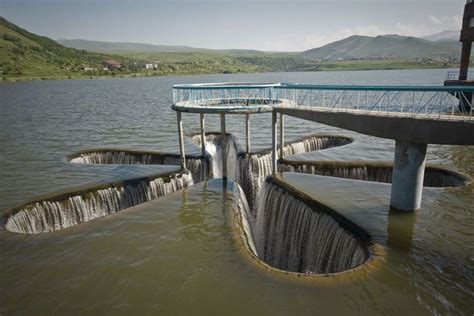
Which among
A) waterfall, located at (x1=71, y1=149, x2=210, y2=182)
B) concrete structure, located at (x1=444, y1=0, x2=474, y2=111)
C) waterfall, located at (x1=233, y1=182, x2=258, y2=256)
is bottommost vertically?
waterfall, located at (x1=233, y1=182, x2=258, y2=256)

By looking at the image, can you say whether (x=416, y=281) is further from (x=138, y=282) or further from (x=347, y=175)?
(x=347, y=175)

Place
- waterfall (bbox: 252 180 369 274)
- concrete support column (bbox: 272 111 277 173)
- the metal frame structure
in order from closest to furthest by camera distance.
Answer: waterfall (bbox: 252 180 369 274) < the metal frame structure < concrete support column (bbox: 272 111 277 173)

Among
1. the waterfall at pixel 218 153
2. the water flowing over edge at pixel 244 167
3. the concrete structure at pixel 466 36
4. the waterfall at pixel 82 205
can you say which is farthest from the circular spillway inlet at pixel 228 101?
the concrete structure at pixel 466 36

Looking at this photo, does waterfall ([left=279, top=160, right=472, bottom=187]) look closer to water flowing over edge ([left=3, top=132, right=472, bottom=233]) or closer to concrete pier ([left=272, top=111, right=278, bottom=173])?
water flowing over edge ([left=3, top=132, right=472, bottom=233])

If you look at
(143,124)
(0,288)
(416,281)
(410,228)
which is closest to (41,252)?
(0,288)

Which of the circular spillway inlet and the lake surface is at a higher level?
the circular spillway inlet

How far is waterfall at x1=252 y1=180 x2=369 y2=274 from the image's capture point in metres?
15.3

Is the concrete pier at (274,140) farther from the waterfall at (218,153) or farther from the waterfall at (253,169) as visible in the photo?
the waterfall at (218,153)

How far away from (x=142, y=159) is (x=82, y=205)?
11.1 meters

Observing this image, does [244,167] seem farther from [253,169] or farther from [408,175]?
[408,175]

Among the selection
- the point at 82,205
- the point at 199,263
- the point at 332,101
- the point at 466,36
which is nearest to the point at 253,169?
the point at 332,101

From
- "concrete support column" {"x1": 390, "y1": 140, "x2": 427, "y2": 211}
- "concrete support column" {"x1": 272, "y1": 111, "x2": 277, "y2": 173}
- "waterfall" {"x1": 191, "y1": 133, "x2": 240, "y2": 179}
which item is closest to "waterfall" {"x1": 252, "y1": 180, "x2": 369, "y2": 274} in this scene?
"concrete support column" {"x1": 272, "y1": 111, "x2": 277, "y2": 173}

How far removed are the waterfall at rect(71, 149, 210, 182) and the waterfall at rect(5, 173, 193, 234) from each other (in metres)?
3.86

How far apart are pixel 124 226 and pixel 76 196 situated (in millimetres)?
5058
